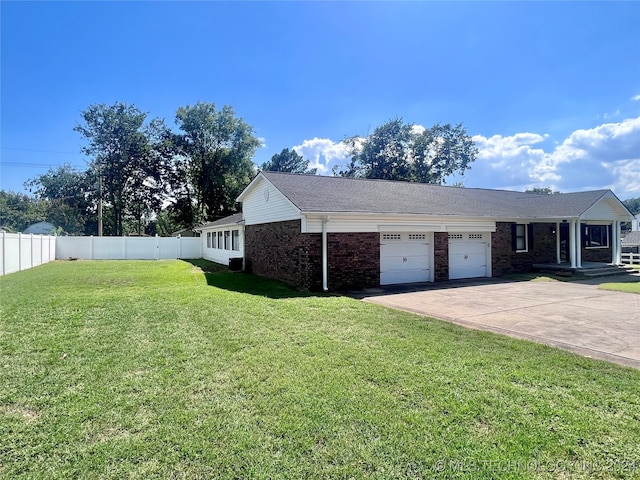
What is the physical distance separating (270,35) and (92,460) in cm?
1378

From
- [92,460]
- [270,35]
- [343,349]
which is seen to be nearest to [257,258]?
[270,35]

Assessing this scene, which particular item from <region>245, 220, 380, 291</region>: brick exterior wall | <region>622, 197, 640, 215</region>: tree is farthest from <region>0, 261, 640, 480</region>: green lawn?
<region>622, 197, 640, 215</region>: tree

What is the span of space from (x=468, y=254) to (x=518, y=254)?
3014 millimetres

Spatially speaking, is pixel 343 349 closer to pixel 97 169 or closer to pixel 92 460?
pixel 92 460

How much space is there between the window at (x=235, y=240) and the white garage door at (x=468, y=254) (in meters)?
10.6

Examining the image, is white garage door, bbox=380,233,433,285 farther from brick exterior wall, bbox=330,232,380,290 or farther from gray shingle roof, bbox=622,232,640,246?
gray shingle roof, bbox=622,232,640,246

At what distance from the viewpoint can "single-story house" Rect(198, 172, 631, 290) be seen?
1111 cm

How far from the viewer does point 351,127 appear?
1496 inches

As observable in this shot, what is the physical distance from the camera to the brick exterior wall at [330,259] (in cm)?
1086

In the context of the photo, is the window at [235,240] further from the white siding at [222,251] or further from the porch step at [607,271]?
the porch step at [607,271]

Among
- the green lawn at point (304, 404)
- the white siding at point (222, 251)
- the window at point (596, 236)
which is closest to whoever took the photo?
the green lawn at point (304, 404)

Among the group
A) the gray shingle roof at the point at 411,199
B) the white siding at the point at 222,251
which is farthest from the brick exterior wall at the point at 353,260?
the white siding at the point at 222,251

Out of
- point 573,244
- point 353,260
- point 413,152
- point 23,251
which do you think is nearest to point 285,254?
point 353,260

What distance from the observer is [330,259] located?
434 inches
